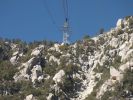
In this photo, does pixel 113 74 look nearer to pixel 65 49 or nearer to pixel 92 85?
pixel 92 85

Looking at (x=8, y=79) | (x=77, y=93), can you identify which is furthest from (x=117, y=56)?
(x=8, y=79)

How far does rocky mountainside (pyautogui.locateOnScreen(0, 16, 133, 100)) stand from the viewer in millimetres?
108250

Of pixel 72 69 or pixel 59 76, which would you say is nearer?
pixel 59 76

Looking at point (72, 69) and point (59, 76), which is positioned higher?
point (72, 69)

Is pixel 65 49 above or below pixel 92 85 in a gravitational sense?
above

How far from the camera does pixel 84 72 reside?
124 m

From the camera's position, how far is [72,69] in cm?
12062

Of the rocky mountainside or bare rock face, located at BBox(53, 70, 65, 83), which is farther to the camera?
bare rock face, located at BBox(53, 70, 65, 83)

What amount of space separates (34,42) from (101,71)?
35.4 meters

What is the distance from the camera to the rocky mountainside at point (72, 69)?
108250 mm

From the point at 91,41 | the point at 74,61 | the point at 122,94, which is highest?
the point at 91,41

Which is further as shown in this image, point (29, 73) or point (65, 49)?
point (65, 49)

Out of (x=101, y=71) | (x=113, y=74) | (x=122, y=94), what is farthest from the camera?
(x=101, y=71)

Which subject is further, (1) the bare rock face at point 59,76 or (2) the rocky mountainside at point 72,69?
(1) the bare rock face at point 59,76
